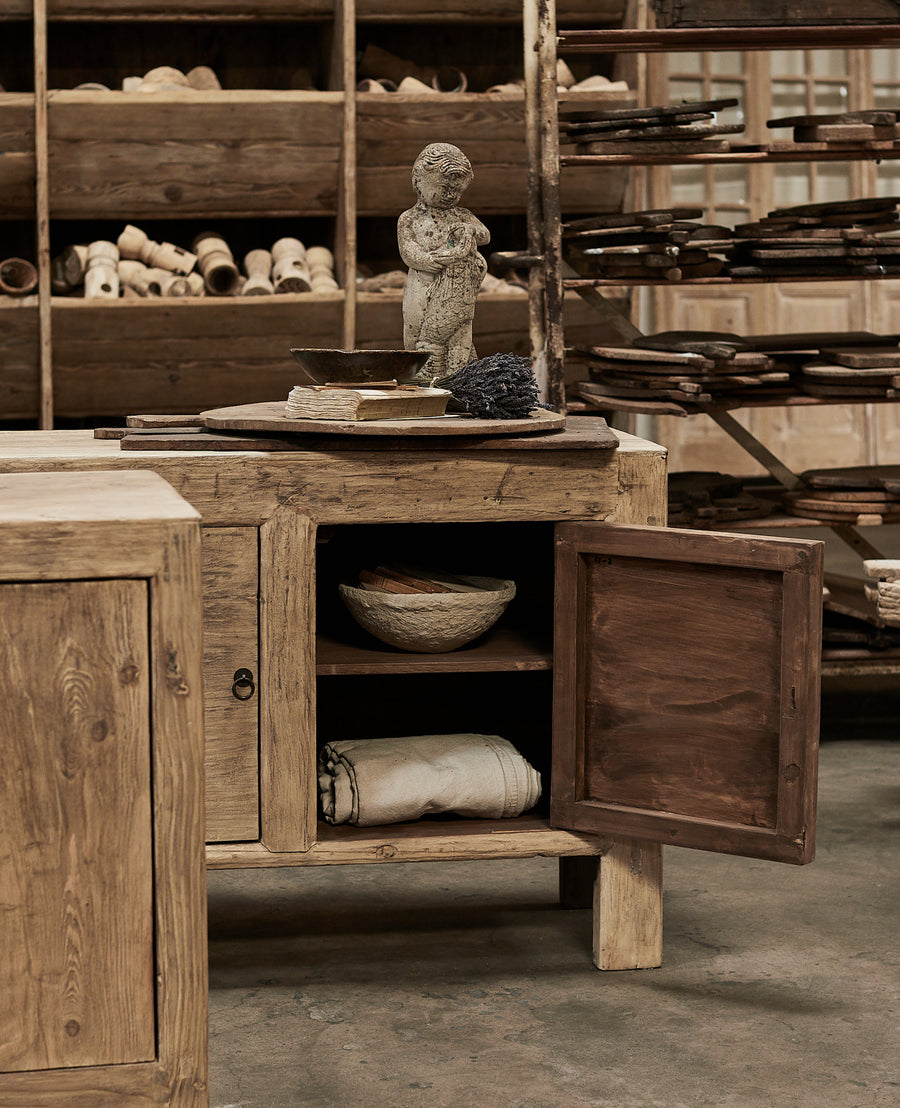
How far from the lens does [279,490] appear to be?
94.7 inches

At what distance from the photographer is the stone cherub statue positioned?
2742 millimetres

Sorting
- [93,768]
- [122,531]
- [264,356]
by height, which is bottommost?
[93,768]

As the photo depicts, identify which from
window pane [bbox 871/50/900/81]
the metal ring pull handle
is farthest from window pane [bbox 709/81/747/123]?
the metal ring pull handle

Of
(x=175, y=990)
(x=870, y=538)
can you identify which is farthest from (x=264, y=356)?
(x=175, y=990)

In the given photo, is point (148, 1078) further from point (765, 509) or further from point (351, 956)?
point (765, 509)

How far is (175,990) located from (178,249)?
3687 mm

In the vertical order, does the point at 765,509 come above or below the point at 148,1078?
above

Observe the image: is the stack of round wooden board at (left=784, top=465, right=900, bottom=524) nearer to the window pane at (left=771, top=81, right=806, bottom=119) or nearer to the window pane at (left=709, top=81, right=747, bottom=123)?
the window pane at (left=709, top=81, right=747, bottom=123)

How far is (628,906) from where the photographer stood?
2588mm

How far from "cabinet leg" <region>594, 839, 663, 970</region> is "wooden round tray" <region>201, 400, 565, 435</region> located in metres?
0.76

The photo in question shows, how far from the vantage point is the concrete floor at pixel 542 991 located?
2152 millimetres

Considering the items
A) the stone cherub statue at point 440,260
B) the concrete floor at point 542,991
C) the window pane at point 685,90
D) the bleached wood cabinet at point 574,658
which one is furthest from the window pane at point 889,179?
the bleached wood cabinet at point 574,658

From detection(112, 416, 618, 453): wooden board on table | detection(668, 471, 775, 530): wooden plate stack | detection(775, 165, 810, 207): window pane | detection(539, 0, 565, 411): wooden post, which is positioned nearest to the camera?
detection(112, 416, 618, 453): wooden board on table

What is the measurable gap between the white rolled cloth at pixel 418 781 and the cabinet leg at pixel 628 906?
0.63ft
